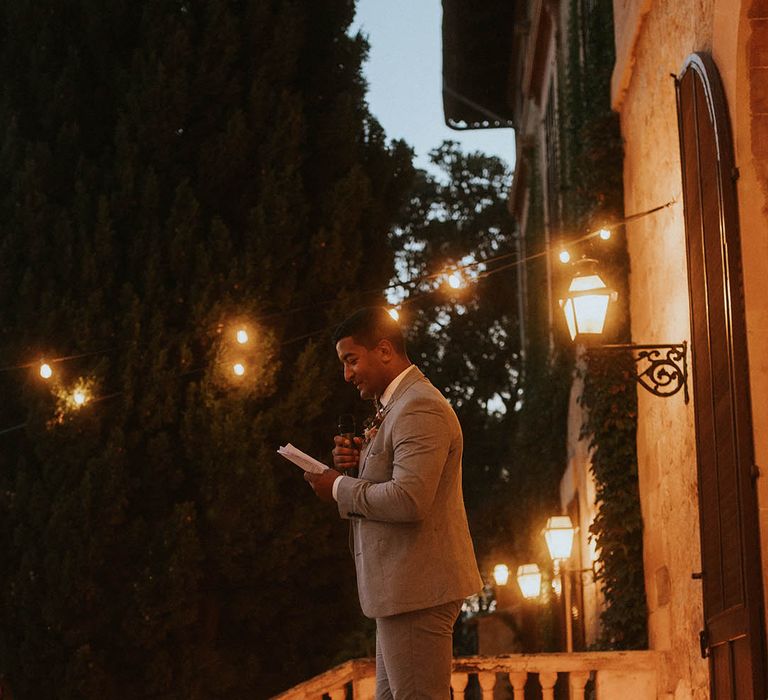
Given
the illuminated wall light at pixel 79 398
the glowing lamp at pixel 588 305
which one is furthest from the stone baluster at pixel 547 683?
the illuminated wall light at pixel 79 398

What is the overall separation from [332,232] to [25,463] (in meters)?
3.46

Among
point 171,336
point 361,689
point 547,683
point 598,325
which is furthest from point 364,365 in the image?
point 171,336

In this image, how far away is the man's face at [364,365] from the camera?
3.89 metres

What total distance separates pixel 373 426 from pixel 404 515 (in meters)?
A: 0.48

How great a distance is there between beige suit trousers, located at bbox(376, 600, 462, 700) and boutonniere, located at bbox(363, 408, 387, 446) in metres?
0.59

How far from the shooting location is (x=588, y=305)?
6.79 metres

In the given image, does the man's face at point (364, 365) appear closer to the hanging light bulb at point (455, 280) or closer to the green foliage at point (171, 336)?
the hanging light bulb at point (455, 280)

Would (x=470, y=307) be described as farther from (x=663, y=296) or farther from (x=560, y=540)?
(x=663, y=296)

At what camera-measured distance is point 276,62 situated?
40.6ft

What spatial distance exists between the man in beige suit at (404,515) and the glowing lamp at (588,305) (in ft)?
9.79

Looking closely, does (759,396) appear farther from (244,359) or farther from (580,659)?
(244,359)

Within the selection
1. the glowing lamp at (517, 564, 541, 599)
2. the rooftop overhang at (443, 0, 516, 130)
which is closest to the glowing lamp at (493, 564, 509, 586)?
the glowing lamp at (517, 564, 541, 599)

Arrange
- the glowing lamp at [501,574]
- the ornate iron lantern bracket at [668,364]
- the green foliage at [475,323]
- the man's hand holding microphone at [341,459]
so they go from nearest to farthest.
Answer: the man's hand holding microphone at [341,459] < the ornate iron lantern bracket at [668,364] < the glowing lamp at [501,574] < the green foliage at [475,323]

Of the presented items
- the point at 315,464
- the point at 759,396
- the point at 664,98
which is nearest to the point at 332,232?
the point at 664,98
